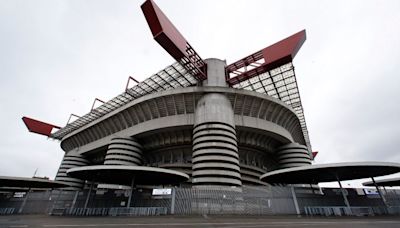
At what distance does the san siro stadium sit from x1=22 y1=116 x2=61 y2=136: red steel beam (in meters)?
12.1

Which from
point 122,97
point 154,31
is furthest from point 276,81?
point 122,97

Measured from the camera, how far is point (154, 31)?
2045 centimetres

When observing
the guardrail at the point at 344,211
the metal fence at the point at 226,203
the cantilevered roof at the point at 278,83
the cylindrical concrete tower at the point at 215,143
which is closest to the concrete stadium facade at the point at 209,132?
the cylindrical concrete tower at the point at 215,143

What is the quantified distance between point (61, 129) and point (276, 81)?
52688 millimetres

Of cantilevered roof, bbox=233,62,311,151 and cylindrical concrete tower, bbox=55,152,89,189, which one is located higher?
cantilevered roof, bbox=233,62,311,151

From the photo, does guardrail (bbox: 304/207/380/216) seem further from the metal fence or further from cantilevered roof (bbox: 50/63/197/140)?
cantilevered roof (bbox: 50/63/197/140)

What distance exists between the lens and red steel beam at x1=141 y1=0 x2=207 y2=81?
64.1ft

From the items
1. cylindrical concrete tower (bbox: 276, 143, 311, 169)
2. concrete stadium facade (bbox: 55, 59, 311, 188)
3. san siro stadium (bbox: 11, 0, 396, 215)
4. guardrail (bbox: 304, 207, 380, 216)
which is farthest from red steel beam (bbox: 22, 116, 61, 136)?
guardrail (bbox: 304, 207, 380, 216)

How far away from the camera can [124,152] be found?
102 ft

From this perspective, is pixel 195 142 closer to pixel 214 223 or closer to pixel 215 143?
pixel 215 143

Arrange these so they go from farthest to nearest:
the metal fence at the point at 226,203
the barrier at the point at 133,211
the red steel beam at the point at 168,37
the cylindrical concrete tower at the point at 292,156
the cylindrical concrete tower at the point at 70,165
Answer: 1. the cylindrical concrete tower at the point at 70,165
2. the cylindrical concrete tower at the point at 292,156
3. the red steel beam at the point at 168,37
4. the metal fence at the point at 226,203
5. the barrier at the point at 133,211

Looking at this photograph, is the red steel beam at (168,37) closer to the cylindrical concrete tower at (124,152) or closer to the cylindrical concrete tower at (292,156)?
the cylindrical concrete tower at (124,152)

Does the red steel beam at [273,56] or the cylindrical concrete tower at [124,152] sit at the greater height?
the red steel beam at [273,56]

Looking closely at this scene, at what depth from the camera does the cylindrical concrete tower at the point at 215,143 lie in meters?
22.5
